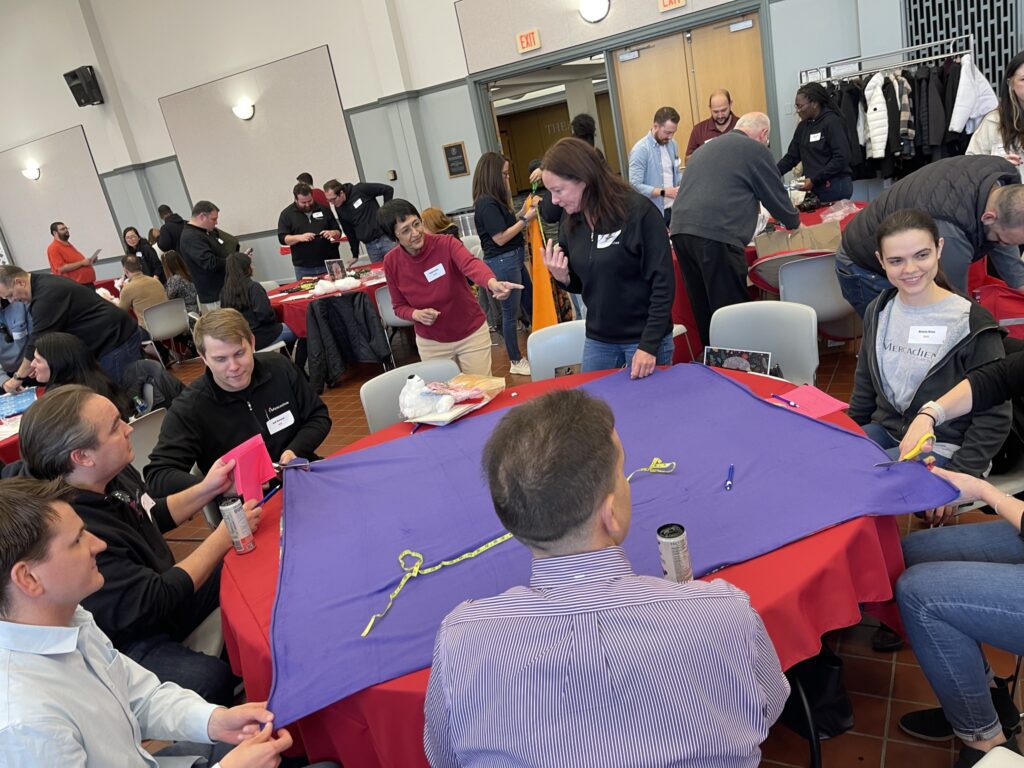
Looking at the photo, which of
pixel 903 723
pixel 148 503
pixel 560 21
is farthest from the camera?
pixel 560 21

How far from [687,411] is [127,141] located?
11.1 meters

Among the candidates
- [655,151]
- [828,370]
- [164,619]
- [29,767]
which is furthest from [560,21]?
[29,767]

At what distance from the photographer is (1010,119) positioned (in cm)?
401

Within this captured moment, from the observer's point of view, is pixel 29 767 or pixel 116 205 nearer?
pixel 29 767

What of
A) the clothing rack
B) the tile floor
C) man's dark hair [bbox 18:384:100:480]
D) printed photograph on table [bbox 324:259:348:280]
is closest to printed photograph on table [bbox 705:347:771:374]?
the tile floor

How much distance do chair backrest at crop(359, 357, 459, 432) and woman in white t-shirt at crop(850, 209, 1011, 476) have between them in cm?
168

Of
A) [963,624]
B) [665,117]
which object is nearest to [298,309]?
[665,117]

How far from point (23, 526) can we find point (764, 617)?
1.41 m

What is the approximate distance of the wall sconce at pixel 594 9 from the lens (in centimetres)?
718

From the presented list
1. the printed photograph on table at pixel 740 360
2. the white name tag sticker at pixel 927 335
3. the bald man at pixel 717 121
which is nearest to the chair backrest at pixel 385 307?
the bald man at pixel 717 121

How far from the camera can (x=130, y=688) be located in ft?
4.99

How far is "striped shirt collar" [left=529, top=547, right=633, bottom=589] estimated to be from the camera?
107cm

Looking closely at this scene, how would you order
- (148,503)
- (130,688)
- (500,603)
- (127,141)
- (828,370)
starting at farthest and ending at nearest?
(127,141)
(828,370)
(148,503)
(130,688)
(500,603)

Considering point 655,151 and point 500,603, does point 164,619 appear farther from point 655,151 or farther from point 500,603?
point 655,151
